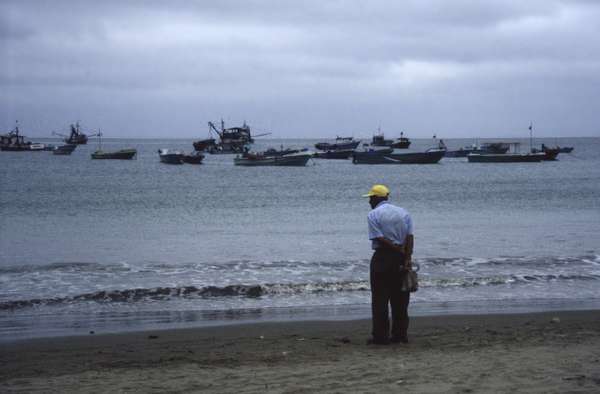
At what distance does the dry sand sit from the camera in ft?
21.1

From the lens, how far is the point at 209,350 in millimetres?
8367

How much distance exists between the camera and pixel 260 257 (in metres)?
18.5

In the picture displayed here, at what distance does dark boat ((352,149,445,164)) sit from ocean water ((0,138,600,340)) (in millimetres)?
39894

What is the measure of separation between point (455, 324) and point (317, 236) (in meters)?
12.9

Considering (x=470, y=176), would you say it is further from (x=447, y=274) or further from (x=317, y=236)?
(x=447, y=274)

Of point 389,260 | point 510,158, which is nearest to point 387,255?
point 389,260

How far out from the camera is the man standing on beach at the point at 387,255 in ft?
25.7

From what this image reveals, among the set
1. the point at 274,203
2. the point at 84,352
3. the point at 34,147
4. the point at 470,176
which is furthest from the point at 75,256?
the point at 34,147

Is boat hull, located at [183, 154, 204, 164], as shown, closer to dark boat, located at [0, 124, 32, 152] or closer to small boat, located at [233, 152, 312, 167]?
small boat, located at [233, 152, 312, 167]

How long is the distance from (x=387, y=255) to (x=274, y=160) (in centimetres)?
6843

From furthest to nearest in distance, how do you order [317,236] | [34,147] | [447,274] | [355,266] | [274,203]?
[34,147], [274,203], [317,236], [355,266], [447,274]

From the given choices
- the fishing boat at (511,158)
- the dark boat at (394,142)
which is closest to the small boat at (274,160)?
the fishing boat at (511,158)

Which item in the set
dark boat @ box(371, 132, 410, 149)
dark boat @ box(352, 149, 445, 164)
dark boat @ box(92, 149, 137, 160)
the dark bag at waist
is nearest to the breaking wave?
the dark bag at waist

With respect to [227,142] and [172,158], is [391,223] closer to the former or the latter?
[172,158]
